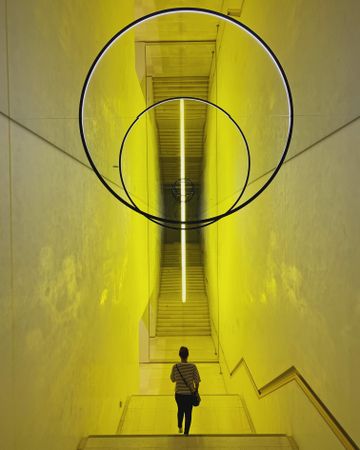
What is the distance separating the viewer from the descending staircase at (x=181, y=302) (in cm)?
1350

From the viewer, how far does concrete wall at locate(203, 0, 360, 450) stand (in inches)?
104

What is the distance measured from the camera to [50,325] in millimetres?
3270

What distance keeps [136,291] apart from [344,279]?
21.0ft

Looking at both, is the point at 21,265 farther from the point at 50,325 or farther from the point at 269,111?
the point at 269,111

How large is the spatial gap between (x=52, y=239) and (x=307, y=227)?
210 cm

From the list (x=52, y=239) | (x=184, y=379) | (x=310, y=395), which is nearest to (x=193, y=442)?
(x=184, y=379)

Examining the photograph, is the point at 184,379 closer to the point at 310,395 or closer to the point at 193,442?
the point at 193,442

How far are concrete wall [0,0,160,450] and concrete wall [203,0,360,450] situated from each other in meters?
2.03

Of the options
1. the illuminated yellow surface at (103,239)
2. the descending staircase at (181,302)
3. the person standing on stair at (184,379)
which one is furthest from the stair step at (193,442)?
the descending staircase at (181,302)

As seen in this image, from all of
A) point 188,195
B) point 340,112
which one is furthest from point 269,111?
point 188,195

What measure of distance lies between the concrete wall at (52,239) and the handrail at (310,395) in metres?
2.05

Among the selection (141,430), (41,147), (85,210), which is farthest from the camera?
(141,430)

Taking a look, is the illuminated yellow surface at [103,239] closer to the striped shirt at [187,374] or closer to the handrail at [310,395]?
the handrail at [310,395]

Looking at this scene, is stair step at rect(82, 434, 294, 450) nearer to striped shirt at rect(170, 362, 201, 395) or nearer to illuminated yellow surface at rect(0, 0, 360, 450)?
illuminated yellow surface at rect(0, 0, 360, 450)
